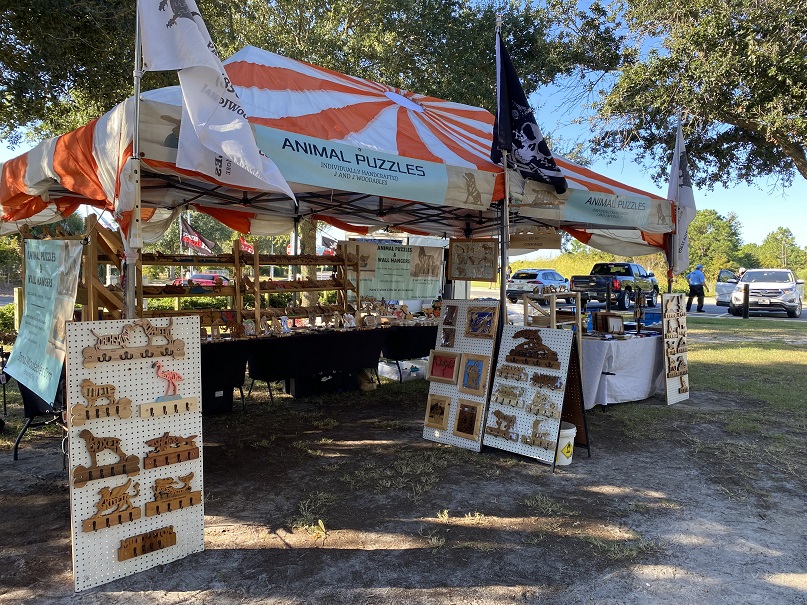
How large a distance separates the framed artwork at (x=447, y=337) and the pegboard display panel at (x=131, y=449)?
8.31 ft

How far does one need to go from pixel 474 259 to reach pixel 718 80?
269 inches

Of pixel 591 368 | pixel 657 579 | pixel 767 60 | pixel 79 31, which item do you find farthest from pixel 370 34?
pixel 657 579

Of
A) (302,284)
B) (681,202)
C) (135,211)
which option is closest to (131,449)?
(135,211)

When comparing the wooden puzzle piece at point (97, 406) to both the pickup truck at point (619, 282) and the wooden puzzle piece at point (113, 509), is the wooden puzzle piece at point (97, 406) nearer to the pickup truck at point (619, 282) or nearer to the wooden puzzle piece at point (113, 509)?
the wooden puzzle piece at point (113, 509)

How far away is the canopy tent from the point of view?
338 cm

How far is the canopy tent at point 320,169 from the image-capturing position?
3379 mm

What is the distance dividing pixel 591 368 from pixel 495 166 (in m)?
2.55

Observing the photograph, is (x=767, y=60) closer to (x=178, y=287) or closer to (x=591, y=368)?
(x=591, y=368)

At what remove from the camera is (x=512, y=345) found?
185 inches

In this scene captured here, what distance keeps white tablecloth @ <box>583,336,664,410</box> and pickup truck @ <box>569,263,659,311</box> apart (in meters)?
11.7

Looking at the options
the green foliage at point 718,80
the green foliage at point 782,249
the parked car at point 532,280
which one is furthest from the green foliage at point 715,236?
the green foliage at point 718,80

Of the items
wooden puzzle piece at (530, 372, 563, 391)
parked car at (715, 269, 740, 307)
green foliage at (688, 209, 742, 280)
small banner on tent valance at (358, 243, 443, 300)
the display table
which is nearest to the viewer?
wooden puzzle piece at (530, 372, 563, 391)

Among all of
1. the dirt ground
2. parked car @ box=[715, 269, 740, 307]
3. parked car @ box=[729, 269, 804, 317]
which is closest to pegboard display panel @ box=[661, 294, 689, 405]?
the dirt ground

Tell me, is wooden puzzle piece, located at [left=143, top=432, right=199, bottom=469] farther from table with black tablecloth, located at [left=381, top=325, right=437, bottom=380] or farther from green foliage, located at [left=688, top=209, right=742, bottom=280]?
green foliage, located at [left=688, top=209, right=742, bottom=280]
